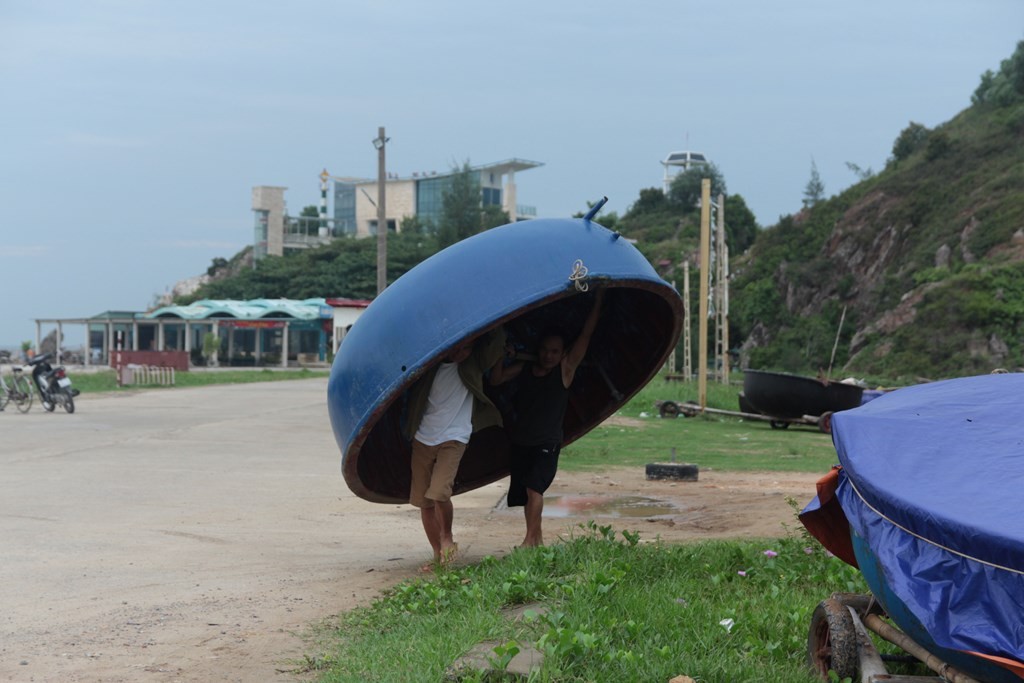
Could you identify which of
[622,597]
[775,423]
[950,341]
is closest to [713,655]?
[622,597]

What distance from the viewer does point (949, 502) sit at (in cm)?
400

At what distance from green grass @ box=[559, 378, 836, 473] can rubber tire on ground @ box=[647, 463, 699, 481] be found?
133cm

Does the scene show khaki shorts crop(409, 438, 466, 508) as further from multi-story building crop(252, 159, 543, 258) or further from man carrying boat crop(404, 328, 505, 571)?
multi-story building crop(252, 159, 543, 258)

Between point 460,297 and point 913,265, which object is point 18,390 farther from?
point 913,265

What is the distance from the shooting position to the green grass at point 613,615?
4.87 m

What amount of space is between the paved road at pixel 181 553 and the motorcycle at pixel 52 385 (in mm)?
7547

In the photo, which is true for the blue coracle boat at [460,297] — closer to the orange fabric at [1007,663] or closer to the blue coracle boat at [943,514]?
the blue coracle boat at [943,514]

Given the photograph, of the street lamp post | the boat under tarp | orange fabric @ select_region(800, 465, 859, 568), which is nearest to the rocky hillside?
the street lamp post

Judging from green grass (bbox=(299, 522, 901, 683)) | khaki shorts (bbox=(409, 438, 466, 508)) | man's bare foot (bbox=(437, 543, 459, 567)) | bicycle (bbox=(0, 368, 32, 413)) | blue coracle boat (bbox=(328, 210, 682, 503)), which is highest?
blue coracle boat (bbox=(328, 210, 682, 503))

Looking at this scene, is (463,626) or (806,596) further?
(806,596)

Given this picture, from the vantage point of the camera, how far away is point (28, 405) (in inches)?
989

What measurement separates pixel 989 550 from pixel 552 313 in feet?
18.8

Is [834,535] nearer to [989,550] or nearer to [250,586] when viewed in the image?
[989,550]

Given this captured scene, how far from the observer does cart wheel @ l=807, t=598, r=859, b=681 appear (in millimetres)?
4922
